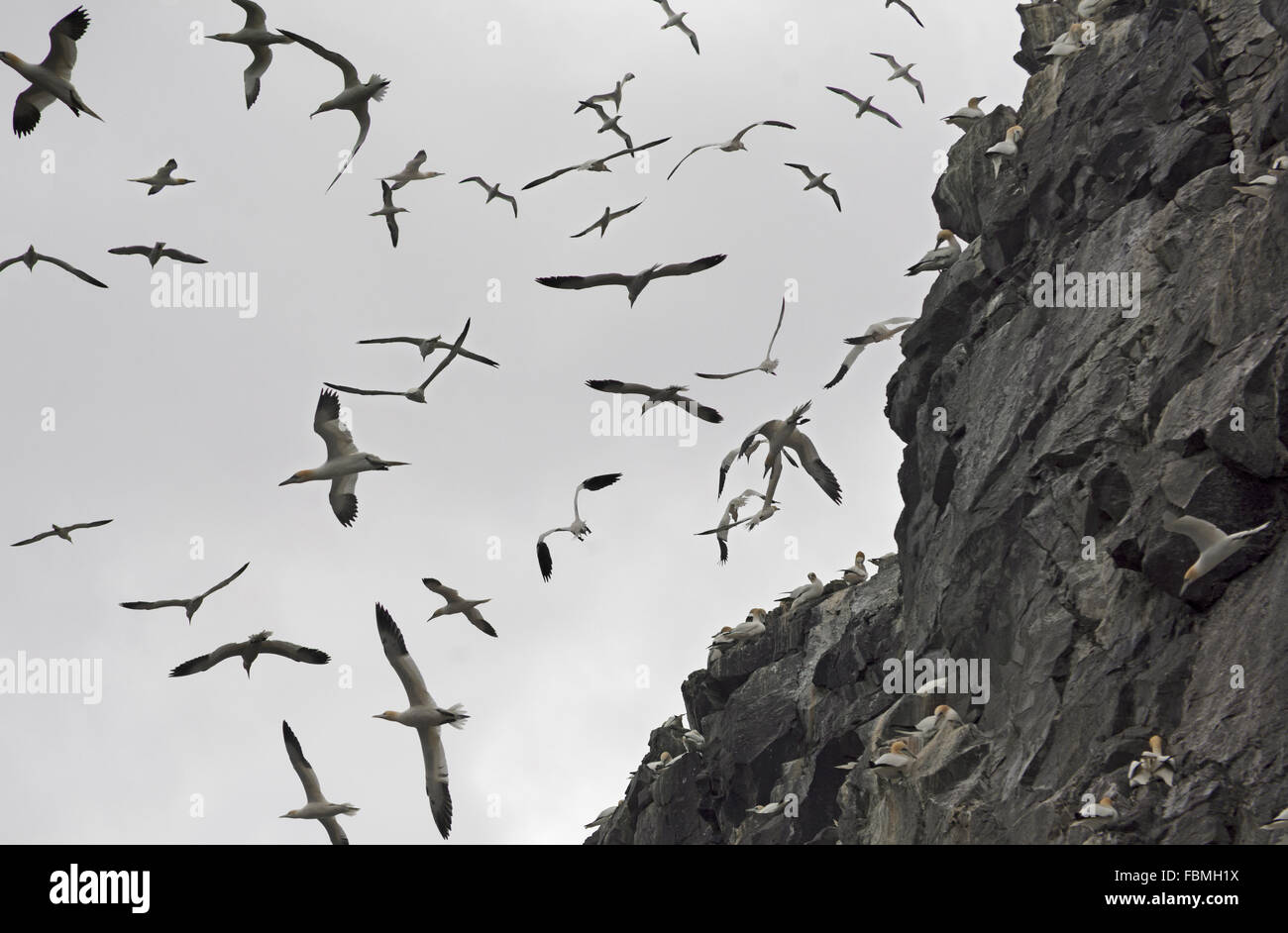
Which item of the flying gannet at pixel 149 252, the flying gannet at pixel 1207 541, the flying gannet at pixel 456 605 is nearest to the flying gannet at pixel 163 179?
the flying gannet at pixel 149 252

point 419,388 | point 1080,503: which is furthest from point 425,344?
point 1080,503

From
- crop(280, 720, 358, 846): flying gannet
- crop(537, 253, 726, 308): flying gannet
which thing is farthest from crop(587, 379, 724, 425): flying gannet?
crop(280, 720, 358, 846): flying gannet

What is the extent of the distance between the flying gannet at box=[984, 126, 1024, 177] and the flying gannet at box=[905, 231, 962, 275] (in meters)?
2.45

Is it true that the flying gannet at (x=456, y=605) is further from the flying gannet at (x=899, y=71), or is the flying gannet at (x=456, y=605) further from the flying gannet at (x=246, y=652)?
the flying gannet at (x=899, y=71)

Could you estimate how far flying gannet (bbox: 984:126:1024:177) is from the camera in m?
41.5

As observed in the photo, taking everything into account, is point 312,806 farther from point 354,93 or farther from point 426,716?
point 354,93

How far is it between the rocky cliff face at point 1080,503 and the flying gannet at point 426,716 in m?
9.66

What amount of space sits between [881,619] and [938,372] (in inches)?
274

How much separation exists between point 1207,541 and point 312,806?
49.7 feet

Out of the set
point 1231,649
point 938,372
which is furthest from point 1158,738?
point 938,372

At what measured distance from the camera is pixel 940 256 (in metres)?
43.9

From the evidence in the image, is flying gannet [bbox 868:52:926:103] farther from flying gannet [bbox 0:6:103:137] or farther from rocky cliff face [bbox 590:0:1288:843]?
flying gannet [bbox 0:6:103:137]
